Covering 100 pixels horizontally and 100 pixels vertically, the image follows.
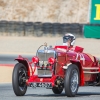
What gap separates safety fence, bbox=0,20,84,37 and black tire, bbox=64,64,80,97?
2178 centimetres

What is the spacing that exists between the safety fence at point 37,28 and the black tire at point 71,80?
2178 cm

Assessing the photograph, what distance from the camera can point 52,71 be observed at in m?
9.94

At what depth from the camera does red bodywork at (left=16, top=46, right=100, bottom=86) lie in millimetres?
9934

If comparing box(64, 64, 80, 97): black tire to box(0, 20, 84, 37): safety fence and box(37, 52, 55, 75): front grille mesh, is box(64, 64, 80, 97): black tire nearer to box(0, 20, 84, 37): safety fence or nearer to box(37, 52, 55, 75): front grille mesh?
box(37, 52, 55, 75): front grille mesh

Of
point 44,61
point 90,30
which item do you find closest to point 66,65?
point 44,61

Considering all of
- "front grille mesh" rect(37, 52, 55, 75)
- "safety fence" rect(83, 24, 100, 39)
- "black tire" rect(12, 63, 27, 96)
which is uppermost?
"safety fence" rect(83, 24, 100, 39)

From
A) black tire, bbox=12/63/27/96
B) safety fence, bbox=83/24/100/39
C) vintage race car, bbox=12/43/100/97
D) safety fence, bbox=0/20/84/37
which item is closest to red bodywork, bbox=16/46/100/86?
vintage race car, bbox=12/43/100/97

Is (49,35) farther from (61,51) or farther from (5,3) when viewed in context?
(61,51)

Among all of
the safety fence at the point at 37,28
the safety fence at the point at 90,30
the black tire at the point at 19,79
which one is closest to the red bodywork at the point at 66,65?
the black tire at the point at 19,79

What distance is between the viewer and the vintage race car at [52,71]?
9.77 meters

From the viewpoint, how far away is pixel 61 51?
10.2 metres

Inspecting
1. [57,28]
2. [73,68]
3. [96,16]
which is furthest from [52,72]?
[96,16]

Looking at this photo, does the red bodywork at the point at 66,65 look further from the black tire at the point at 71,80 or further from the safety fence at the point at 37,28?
the safety fence at the point at 37,28

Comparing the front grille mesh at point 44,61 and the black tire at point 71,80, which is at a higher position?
the front grille mesh at point 44,61
